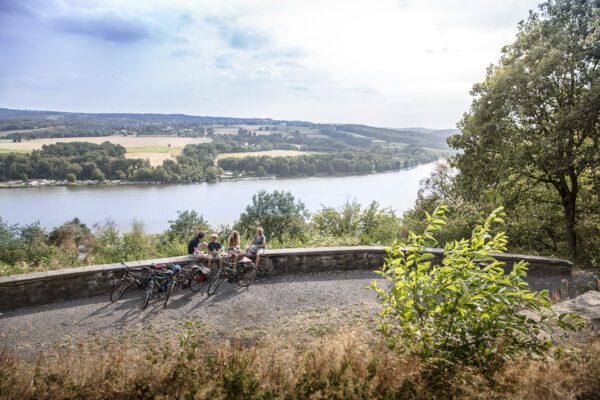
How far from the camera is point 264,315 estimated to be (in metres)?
7.08

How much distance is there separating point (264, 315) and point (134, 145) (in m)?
103

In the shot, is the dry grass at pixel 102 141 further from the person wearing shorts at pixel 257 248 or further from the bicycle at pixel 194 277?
the bicycle at pixel 194 277

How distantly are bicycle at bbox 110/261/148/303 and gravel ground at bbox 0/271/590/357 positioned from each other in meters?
0.14

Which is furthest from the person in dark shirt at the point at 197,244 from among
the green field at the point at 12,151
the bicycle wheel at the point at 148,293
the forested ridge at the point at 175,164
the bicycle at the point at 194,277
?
the green field at the point at 12,151

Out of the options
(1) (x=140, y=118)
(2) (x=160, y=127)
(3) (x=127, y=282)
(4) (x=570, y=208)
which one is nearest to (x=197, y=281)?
(3) (x=127, y=282)

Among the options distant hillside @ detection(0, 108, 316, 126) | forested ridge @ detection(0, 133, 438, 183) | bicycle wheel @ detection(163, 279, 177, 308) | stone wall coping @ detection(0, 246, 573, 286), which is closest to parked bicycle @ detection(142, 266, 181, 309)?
bicycle wheel @ detection(163, 279, 177, 308)

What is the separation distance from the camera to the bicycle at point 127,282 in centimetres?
771

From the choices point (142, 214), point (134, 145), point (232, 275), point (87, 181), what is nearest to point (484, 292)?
point (232, 275)

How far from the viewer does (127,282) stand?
309 inches

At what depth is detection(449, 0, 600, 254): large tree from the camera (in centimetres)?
1174

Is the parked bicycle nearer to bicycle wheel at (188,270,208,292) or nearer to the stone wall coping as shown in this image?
bicycle wheel at (188,270,208,292)

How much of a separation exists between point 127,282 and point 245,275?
2398 mm

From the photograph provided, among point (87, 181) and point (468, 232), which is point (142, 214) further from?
point (468, 232)

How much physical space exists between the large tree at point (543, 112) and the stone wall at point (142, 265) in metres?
4.47
